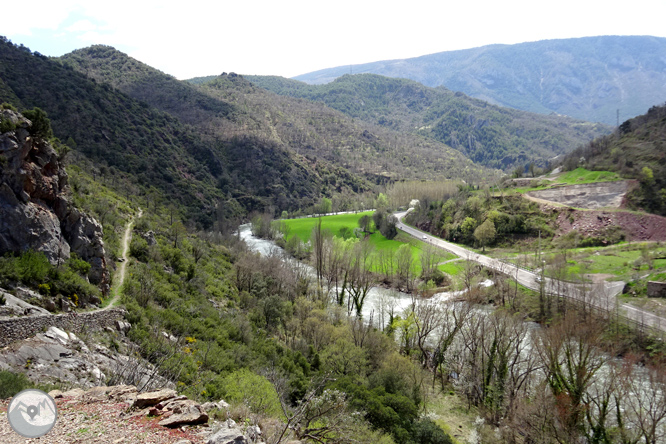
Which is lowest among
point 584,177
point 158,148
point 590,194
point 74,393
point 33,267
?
point 590,194

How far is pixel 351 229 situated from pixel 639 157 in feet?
201

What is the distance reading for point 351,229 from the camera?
92312 millimetres

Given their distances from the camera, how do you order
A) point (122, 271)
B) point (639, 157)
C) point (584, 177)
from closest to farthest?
point (122, 271) → point (639, 157) → point (584, 177)

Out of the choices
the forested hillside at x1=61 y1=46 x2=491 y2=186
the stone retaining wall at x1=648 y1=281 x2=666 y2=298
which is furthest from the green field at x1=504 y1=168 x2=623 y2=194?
the forested hillside at x1=61 y1=46 x2=491 y2=186

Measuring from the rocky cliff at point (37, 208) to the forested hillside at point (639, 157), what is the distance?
260 feet

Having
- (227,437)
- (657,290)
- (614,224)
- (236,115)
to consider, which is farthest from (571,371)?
(236,115)

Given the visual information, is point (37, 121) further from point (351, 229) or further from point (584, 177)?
point (584, 177)

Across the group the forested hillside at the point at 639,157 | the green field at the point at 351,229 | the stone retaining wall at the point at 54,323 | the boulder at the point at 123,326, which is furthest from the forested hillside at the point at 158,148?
the forested hillside at the point at 639,157

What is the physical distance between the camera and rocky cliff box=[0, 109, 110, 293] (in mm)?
17219

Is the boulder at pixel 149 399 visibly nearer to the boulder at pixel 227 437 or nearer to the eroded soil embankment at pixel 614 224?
the boulder at pixel 227 437

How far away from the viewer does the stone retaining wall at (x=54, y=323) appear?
1253 cm

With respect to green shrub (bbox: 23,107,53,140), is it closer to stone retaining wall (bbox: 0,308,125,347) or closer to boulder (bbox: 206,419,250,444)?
stone retaining wall (bbox: 0,308,125,347)

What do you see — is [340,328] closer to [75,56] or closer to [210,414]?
[210,414]

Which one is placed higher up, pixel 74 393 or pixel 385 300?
pixel 74 393
